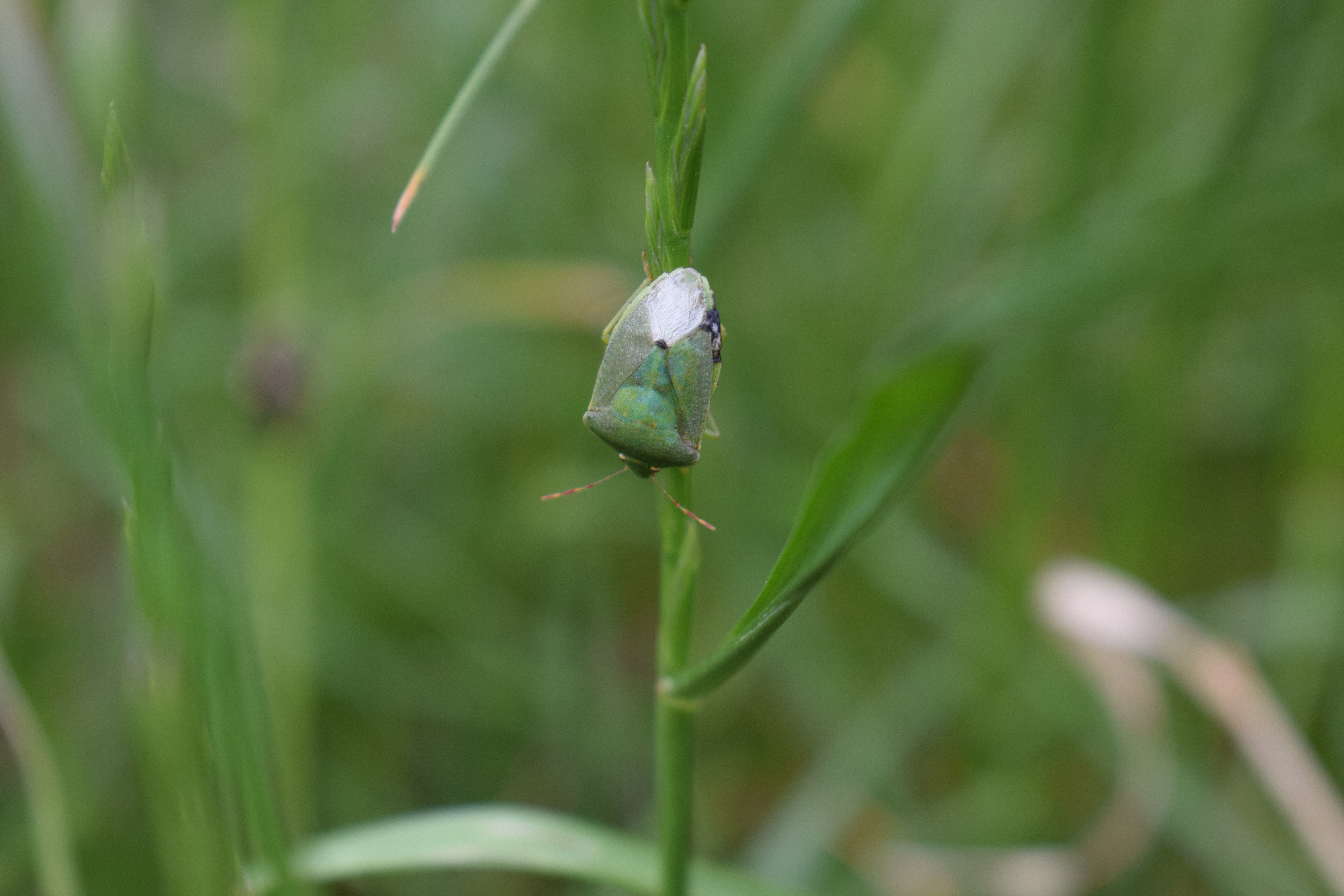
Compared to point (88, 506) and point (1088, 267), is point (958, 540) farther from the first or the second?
point (88, 506)

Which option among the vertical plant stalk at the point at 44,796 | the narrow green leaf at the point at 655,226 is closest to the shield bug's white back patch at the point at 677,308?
the narrow green leaf at the point at 655,226

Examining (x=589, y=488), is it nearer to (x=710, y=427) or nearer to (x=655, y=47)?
(x=710, y=427)

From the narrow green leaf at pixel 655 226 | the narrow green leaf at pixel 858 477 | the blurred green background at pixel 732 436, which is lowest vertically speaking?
the blurred green background at pixel 732 436

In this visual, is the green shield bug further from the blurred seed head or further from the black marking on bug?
the blurred seed head

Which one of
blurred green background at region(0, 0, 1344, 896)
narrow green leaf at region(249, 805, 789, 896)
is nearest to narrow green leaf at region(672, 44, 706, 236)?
narrow green leaf at region(249, 805, 789, 896)

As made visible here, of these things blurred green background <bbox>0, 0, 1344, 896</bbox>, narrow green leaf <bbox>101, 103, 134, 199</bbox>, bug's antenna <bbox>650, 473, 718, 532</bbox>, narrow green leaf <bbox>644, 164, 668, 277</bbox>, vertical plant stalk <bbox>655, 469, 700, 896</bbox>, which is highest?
narrow green leaf <bbox>101, 103, 134, 199</bbox>

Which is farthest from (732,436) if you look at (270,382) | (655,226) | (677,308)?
(655,226)

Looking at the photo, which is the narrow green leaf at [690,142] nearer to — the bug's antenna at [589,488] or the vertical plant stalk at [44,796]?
the bug's antenna at [589,488]

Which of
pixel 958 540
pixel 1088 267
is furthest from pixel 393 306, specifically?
pixel 1088 267
